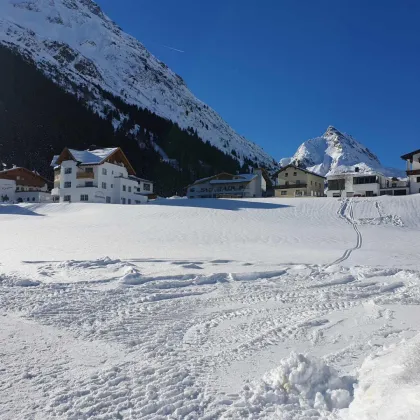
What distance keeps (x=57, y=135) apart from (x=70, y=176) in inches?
2236

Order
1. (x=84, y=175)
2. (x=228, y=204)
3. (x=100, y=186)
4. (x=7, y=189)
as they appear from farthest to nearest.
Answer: (x=7, y=189) → (x=100, y=186) → (x=84, y=175) → (x=228, y=204)

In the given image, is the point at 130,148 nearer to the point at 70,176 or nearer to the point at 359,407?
the point at 70,176

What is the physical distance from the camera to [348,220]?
119 feet

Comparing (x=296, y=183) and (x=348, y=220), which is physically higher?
(x=296, y=183)

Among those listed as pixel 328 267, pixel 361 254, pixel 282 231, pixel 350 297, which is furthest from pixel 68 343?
pixel 282 231

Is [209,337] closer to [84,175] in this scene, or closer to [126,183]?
[84,175]

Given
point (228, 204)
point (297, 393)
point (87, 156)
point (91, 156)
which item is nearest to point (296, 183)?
point (228, 204)

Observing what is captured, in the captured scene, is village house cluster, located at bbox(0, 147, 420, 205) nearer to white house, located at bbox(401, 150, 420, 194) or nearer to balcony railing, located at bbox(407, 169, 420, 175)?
white house, located at bbox(401, 150, 420, 194)

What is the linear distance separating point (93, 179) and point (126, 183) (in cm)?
577

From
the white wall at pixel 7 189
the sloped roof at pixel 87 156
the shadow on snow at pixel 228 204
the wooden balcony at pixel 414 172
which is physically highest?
the sloped roof at pixel 87 156

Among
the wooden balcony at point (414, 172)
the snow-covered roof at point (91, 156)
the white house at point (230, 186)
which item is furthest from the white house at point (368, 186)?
the snow-covered roof at point (91, 156)

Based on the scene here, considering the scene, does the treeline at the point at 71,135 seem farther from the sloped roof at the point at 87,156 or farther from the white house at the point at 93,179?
the sloped roof at the point at 87,156

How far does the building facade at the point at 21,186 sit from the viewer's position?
63125mm

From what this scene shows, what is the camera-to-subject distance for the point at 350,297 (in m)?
9.62
